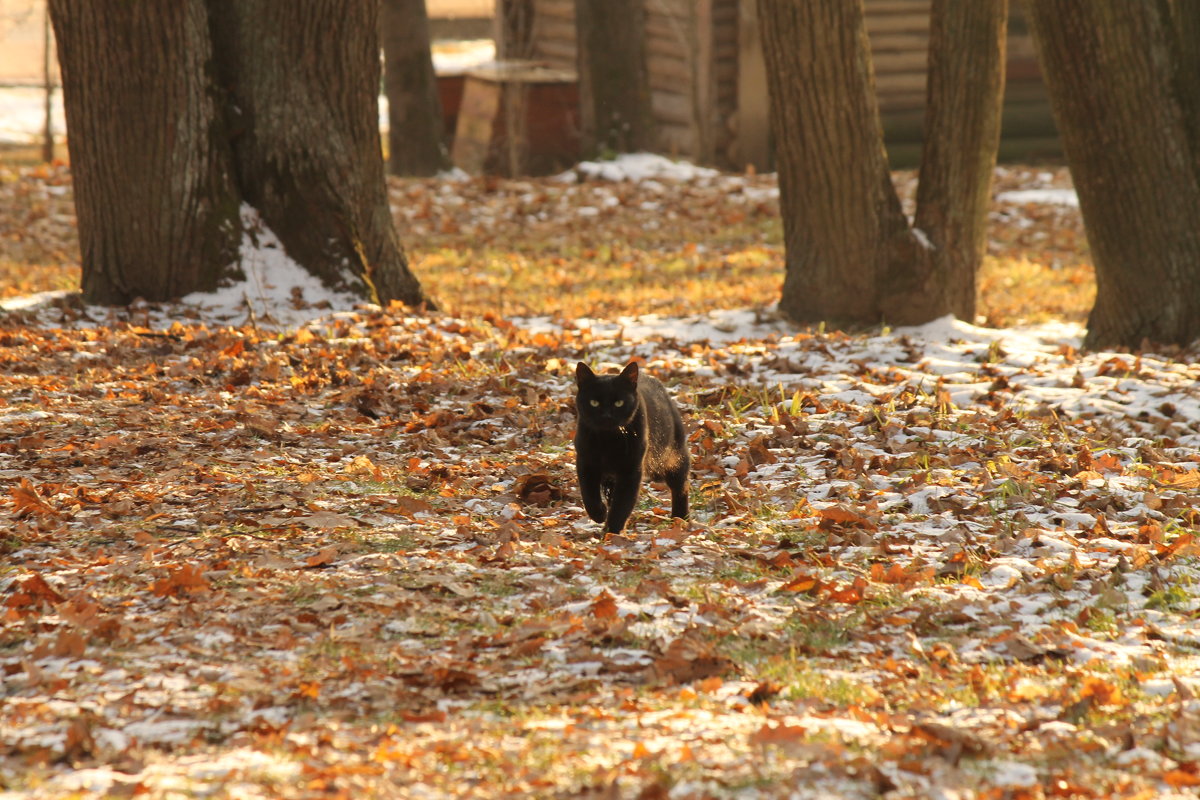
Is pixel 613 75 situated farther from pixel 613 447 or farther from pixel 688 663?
pixel 688 663

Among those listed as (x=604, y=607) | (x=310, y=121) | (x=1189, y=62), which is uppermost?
(x=1189, y=62)

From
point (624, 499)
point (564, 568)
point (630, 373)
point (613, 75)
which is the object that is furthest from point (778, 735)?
point (613, 75)

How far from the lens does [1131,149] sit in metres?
8.44

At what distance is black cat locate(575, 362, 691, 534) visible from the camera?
4.84 meters

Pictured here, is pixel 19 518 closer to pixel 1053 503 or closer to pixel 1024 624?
pixel 1024 624

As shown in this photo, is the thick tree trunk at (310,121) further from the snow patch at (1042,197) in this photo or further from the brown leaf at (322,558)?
the snow patch at (1042,197)

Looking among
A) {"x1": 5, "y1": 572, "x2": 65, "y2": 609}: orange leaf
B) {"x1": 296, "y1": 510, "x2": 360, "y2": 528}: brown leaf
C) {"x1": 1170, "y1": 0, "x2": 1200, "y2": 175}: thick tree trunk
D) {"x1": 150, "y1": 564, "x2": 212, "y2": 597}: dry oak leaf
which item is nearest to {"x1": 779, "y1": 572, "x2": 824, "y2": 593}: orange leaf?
{"x1": 296, "y1": 510, "x2": 360, "y2": 528}: brown leaf

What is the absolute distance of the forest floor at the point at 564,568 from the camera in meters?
3.20

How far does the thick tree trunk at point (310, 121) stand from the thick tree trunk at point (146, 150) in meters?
0.23

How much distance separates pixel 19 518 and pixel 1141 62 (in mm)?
7641

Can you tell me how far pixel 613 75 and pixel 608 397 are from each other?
14987mm

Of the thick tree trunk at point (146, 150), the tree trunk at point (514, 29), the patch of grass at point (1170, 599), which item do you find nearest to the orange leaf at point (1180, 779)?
the patch of grass at point (1170, 599)

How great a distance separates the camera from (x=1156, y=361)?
823 cm

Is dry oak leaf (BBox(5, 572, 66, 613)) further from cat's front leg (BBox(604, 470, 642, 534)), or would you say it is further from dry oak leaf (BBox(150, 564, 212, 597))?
cat's front leg (BBox(604, 470, 642, 534))
